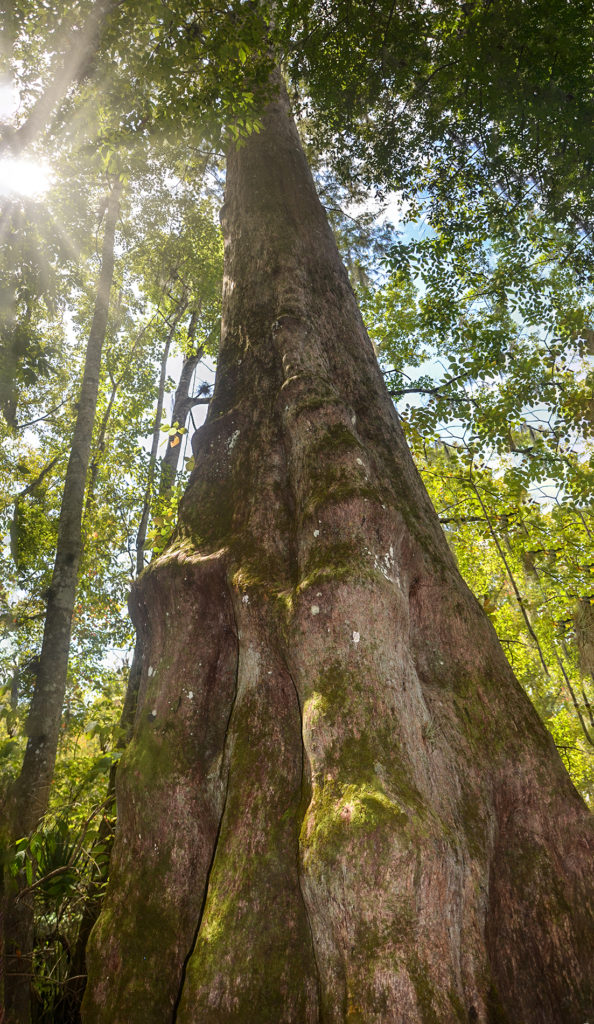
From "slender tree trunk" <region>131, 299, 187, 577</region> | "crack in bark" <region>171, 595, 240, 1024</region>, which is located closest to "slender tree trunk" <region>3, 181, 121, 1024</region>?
"crack in bark" <region>171, 595, 240, 1024</region>

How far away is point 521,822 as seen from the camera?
2.45 meters

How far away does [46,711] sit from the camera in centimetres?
441

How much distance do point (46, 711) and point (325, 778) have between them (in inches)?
127

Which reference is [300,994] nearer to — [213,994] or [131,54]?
[213,994]

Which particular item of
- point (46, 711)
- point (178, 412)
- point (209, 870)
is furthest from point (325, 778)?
point (178, 412)

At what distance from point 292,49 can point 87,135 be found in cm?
295

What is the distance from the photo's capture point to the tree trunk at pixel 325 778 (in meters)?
1.92

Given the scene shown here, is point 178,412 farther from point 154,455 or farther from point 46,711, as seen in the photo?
point 46,711

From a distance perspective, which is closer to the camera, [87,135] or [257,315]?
[257,315]

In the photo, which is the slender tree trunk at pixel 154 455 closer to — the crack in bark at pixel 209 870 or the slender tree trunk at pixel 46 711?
the slender tree trunk at pixel 46 711

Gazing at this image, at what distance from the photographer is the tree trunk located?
75.7 inches

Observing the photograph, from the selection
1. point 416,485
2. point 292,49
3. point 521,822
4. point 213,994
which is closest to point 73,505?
point 416,485

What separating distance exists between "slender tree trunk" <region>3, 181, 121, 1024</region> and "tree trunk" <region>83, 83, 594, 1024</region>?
96cm

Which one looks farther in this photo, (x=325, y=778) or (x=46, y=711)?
(x=46, y=711)
